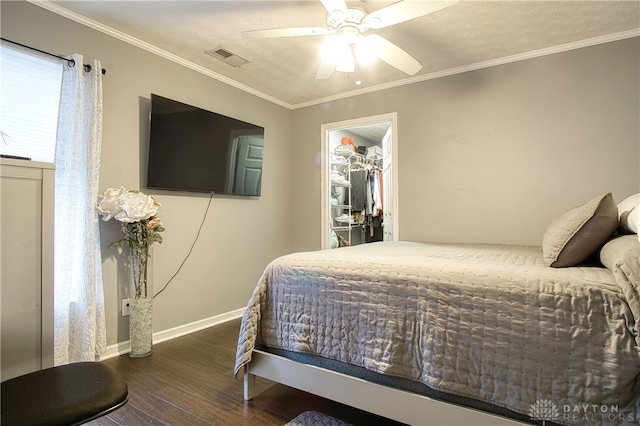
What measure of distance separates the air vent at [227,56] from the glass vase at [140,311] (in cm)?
167

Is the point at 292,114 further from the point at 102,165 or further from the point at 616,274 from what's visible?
the point at 616,274

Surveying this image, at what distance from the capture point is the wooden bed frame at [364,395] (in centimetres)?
124

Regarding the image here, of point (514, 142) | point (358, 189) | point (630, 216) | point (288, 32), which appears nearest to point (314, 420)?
point (630, 216)

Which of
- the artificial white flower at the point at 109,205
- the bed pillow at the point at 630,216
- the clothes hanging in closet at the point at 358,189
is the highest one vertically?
the clothes hanging in closet at the point at 358,189

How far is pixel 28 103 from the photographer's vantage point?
2047 mm

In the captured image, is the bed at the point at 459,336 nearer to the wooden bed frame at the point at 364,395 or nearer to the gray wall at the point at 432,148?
the wooden bed frame at the point at 364,395

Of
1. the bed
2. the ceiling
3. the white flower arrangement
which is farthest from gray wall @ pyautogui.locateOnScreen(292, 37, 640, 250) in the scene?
the white flower arrangement

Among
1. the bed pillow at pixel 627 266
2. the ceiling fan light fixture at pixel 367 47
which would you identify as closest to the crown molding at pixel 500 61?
the ceiling fan light fixture at pixel 367 47

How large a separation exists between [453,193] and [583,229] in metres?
1.82

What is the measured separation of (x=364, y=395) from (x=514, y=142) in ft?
8.20

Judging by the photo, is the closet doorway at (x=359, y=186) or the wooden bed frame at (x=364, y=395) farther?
the closet doorway at (x=359, y=186)

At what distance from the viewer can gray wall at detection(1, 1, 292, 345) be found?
89.9 inches

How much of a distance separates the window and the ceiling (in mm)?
387

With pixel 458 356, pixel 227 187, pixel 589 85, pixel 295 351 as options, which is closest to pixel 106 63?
pixel 227 187
